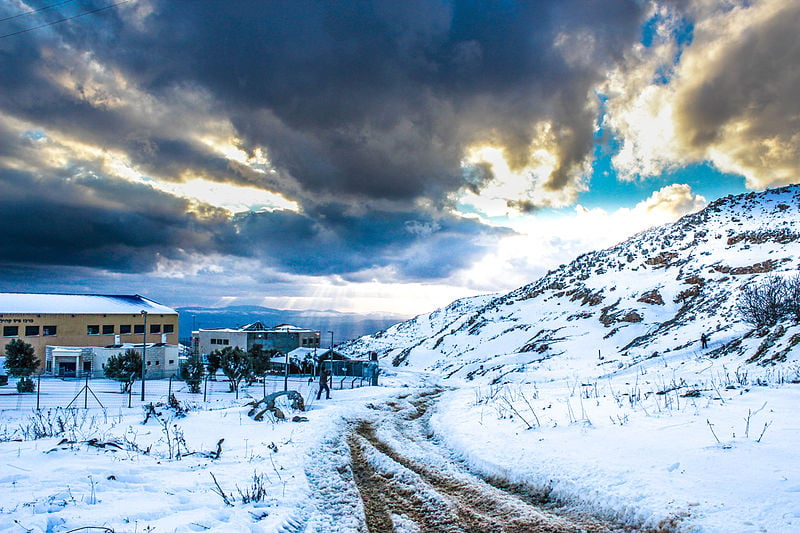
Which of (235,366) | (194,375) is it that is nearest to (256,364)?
(235,366)

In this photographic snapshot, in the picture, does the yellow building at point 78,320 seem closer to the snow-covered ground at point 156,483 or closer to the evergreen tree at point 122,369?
the evergreen tree at point 122,369

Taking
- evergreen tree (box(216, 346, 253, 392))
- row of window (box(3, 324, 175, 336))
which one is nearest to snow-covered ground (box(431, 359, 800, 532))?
evergreen tree (box(216, 346, 253, 392))

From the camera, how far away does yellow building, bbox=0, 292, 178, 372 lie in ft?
183

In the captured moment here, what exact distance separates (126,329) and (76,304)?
7.59 metres

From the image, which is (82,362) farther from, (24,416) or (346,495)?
(346,495)

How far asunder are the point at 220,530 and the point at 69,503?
2.70 m

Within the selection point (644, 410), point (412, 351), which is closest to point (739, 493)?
point (644, 410)

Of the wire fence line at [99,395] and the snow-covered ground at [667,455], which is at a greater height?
the snow-covered ground at [667,455]

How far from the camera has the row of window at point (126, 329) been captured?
60812 millimetres

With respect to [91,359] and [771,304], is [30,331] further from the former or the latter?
[771,304]

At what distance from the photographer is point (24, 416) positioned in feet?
76.8

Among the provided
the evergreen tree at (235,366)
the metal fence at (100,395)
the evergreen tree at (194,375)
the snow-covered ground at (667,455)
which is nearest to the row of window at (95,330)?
the metal fence at (100,395)

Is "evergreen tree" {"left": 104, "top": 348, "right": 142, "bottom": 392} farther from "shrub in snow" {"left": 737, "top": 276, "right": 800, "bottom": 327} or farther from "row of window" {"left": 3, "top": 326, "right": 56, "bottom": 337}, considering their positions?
"shrub in snow" {"left": 737, "top": 276, "right": 800, "bottom": 327}

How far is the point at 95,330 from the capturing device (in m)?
61.1
